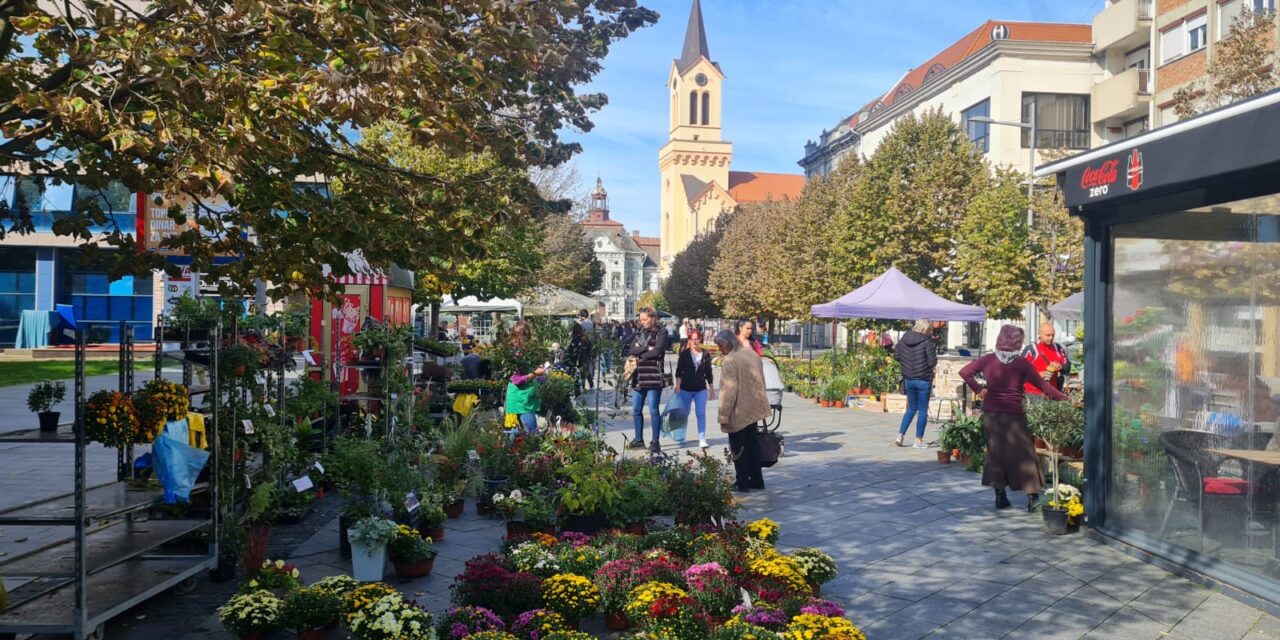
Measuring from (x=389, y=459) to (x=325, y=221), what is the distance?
300 cm

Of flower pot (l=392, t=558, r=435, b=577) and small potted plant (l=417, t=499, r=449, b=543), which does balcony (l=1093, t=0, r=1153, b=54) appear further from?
flower pot (l=392, t=558, r=435, b=577)

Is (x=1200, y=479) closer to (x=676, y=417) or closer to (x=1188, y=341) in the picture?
(x=1188, y=341)

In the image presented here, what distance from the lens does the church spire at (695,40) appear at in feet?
384

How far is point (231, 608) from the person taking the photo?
5238mm

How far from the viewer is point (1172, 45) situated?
31172mm

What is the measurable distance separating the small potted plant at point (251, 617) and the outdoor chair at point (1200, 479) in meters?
6.16

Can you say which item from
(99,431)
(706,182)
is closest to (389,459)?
(99,431)

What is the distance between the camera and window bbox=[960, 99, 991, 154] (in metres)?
41.8

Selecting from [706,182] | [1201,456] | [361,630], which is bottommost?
[361,630]

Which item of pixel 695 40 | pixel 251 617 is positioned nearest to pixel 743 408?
pixel 251 617

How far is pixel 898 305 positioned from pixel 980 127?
1074 inches

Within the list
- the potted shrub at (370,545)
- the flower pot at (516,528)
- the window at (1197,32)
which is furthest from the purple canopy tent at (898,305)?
the window at (1197,32)

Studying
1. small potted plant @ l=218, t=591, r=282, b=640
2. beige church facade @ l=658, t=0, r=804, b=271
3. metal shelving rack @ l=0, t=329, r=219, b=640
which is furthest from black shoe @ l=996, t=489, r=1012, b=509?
beige church facade @ l=658, t=0, r=804, b=271

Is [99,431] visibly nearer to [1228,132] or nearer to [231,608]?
[231,608]
